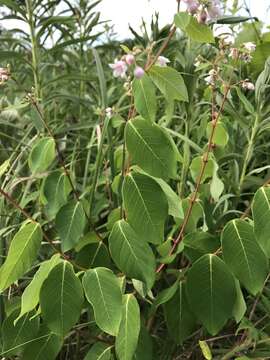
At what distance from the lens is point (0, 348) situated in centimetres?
140

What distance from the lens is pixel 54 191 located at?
130cm

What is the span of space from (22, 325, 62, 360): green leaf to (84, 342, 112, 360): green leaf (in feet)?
0.26

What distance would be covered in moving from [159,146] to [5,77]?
0.39 m

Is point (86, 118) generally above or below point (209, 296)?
above

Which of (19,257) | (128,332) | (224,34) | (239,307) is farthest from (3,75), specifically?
(239,307)

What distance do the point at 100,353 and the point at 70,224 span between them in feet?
1.04

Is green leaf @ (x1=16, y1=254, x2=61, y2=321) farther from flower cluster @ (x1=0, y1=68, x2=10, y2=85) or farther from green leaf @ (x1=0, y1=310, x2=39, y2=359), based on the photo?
flower cluster @ (x1=0, y1=68, x2=10, y2=85)

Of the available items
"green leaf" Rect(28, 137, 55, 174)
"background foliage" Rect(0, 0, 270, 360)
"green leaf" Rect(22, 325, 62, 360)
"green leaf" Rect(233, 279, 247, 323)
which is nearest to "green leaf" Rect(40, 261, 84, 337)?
"background foliage" Rect(0, 0, 270, 360)

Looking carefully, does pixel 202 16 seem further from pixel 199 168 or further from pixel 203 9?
pixel 199 168

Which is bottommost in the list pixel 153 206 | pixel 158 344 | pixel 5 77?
pixel 158 344

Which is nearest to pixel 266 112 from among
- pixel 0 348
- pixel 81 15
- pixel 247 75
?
pixel 247 75

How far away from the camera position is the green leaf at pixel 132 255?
3.68 feet

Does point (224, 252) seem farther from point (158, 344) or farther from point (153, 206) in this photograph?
point (158, 344)

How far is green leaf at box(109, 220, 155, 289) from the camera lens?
44.2 inches
